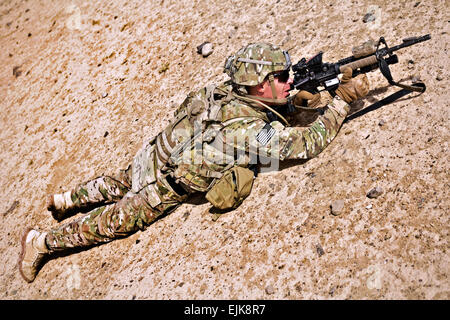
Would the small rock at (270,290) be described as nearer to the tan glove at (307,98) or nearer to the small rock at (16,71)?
the tan glove at (307,98)

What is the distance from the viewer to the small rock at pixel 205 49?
23.4 feet

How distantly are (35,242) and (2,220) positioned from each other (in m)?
1.80

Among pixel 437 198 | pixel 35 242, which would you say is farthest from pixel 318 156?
pixel 35 242

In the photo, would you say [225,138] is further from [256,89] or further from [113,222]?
[113,222]

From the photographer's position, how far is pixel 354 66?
187 inches

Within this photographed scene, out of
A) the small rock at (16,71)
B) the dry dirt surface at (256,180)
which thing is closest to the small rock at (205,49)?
the dry dirt surface at (256,180)

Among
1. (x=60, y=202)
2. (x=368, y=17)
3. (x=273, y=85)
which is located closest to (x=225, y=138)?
(x=273, y=85)

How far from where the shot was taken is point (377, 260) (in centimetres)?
379

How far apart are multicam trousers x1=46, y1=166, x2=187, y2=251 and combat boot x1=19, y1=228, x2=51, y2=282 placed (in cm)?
15

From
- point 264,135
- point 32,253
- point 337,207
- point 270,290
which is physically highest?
point 264,135

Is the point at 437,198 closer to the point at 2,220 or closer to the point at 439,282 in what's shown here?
the point at 439,282

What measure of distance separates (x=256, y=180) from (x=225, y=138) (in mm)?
771

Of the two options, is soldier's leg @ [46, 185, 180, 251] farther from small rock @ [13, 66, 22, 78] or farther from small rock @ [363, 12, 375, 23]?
small rock @ [13, 66, 22, 78]

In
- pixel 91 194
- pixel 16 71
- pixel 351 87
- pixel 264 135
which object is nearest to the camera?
pixel 264 135
